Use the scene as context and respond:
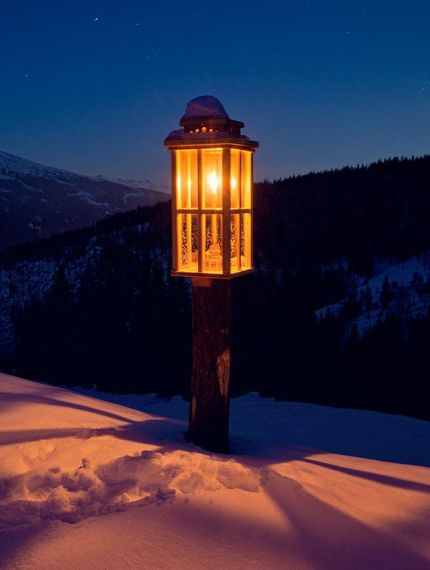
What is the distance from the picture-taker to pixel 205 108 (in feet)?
15.0

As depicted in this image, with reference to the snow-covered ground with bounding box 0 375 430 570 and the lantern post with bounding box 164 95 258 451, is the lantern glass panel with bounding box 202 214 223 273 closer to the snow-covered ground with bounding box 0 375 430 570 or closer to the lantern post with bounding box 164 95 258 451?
the lantern post with bounding box 164 95 258 451

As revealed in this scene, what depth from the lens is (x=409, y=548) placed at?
9.06 feet

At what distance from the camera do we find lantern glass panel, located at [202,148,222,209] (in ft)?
14.3

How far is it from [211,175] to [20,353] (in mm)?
30219

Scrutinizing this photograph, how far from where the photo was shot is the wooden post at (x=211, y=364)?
482cm

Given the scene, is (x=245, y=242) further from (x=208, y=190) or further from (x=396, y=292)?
(x=396, y=292)

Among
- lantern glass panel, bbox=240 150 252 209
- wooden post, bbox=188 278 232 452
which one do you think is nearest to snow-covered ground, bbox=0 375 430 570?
wooden post, bbox=188 278 232 452

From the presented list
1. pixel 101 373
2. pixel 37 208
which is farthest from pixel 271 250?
pixel 37 208

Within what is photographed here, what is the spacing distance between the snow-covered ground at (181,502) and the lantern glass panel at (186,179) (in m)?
2.15

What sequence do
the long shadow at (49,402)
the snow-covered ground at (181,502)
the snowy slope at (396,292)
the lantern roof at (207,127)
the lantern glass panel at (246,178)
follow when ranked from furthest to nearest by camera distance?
the snowy slope at (396,292) → the long shadow at (49,402) → the lantern glass panel at (246,178) → the lantern roof at (207,127) → the snow-covered ground at (181,502)

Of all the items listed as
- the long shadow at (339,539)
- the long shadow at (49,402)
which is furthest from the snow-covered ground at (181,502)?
the long shadow at (49,402)

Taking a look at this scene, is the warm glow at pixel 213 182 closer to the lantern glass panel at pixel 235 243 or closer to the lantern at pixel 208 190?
the lantern at pixel 208 190

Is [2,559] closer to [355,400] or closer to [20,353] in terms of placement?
[355,400]

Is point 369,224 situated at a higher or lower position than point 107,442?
higher
